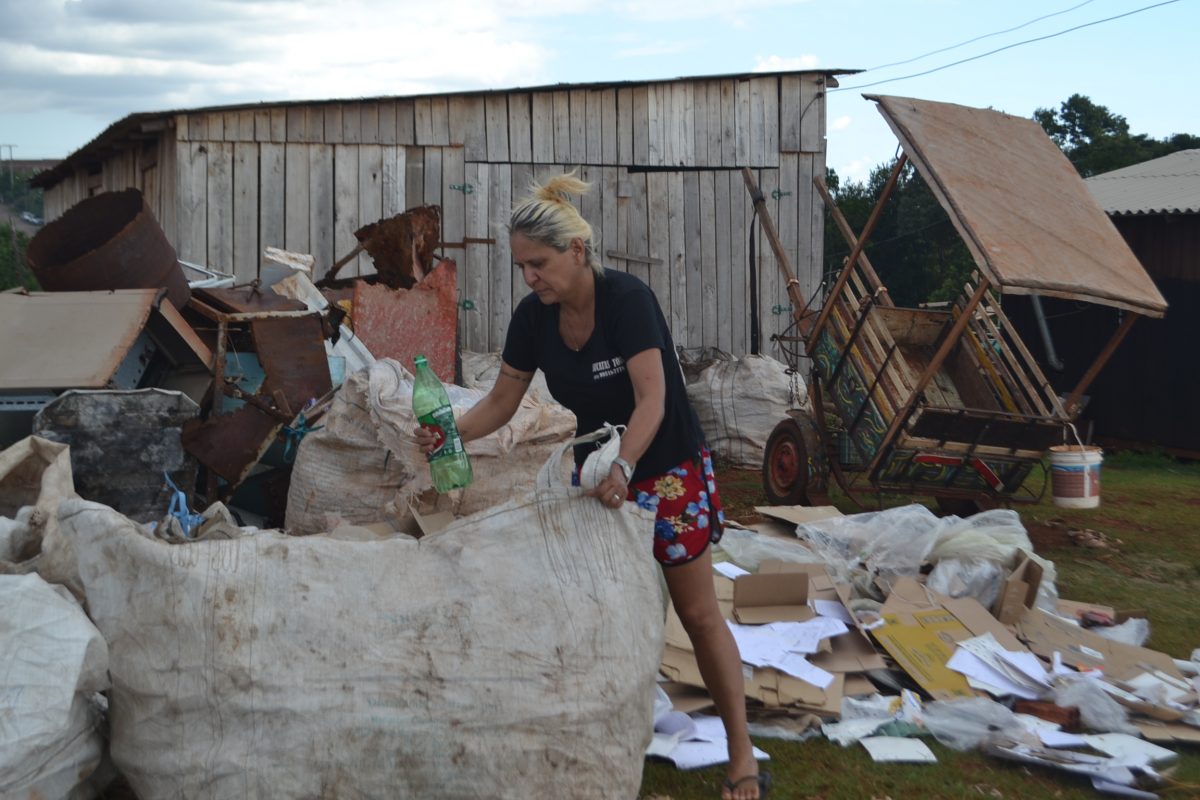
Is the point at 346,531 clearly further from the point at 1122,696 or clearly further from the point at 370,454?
the point at 1122,696

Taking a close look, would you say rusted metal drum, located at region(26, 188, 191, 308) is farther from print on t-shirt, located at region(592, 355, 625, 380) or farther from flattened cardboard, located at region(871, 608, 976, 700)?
flattened cardboard, located at region(871, 608, 976, 700)

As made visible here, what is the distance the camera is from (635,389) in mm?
2998

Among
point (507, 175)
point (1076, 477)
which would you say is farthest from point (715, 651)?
point (507, 175)

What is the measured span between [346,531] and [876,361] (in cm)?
411

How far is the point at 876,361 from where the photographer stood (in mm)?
7070

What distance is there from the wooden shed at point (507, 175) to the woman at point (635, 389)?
6.71 metres

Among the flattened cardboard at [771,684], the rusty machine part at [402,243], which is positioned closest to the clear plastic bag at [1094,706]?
the flattened cardboard at [771,684]

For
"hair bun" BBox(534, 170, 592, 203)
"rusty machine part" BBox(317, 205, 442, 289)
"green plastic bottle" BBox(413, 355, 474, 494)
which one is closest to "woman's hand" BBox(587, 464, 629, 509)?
"green plastic bottle" BBox(413, 355, 474, 494)

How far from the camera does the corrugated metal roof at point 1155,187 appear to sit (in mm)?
12320

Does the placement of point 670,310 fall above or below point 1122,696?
above

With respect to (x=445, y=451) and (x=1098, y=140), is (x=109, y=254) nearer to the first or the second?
(x=445, y=451)

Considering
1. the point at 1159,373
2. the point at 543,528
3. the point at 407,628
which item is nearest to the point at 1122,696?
the point at 543,528

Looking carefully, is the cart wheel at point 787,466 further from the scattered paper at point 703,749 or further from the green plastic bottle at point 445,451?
the green plastic bottle at point 445,451

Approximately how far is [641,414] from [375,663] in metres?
0.90
